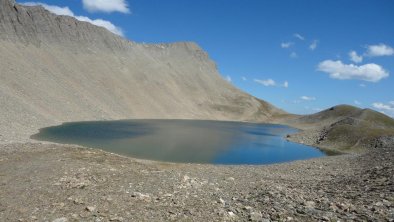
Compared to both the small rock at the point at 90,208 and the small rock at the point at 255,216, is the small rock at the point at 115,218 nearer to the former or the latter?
the small rock at the point at 90,208

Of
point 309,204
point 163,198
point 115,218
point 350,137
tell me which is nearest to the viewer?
point 115,218

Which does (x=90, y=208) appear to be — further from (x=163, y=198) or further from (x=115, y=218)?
(x=163, y=198)

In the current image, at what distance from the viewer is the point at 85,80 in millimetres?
114375

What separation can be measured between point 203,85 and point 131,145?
459ft

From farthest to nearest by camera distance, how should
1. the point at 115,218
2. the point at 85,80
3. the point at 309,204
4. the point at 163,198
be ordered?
the point at 85,80, the point at 163,198, the point at 309,204, the point at 115,218

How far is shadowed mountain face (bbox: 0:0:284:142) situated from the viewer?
77938 millimetres

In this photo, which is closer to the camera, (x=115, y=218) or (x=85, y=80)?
(x=115, y=218)

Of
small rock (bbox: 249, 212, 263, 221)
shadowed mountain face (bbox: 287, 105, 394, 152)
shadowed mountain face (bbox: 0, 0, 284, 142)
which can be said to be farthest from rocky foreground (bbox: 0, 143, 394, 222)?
shadowed mountain face (bbox: 287, 105, 394, 152)

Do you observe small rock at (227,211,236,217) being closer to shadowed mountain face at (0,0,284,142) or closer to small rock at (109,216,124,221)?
small rock at (109,216,124,221)

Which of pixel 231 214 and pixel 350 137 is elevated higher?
pixel 350 137

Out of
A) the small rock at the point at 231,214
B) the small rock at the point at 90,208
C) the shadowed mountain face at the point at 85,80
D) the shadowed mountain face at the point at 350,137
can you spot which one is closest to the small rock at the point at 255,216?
the small rock at the point at 231,214

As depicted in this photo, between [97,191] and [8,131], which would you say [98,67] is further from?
[97,191]

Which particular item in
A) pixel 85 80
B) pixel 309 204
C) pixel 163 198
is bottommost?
pixel 163 198

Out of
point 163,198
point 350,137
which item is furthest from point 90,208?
point 350,137
